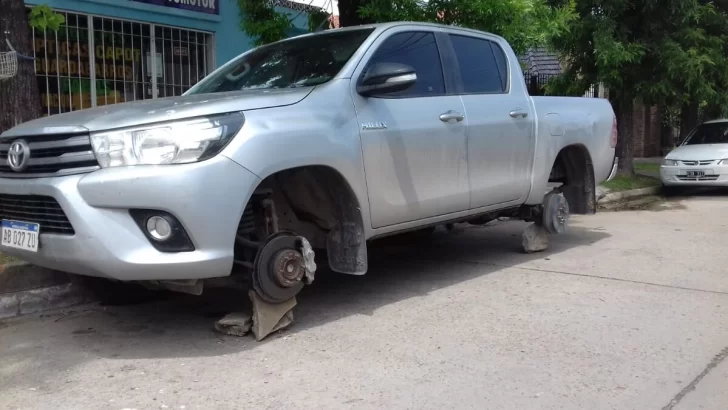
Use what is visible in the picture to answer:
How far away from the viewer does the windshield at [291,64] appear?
5.15m

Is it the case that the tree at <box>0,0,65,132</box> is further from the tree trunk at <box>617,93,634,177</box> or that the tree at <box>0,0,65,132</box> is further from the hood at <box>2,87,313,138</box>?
the tree trunk at <box>617,93,634,177</box>

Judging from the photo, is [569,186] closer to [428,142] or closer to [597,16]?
[428,142]

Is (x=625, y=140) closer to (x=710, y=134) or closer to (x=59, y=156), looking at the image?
(x=710, y=134)

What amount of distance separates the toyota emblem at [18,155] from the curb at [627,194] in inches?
383

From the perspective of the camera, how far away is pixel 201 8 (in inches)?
416

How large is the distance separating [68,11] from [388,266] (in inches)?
210

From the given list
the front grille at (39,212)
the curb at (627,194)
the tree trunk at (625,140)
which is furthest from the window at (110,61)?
the tree trunk at (625,140)

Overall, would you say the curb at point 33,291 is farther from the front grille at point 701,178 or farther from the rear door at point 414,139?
the front grille at point 701,178

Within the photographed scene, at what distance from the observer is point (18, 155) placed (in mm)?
4238

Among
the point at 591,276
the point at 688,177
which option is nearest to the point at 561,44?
the point at 688,177

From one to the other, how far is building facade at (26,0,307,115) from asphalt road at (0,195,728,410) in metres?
4.85

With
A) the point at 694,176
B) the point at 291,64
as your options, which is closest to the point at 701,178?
the point at 694,176

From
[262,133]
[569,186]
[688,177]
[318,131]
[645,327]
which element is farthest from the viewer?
[688,177]

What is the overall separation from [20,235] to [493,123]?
3550 millimetres
